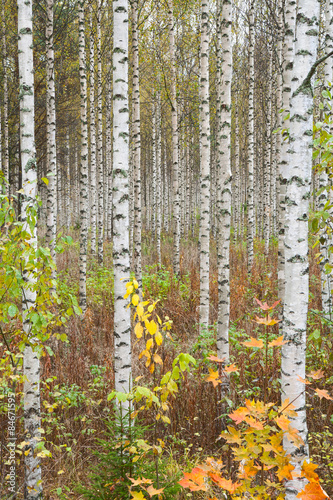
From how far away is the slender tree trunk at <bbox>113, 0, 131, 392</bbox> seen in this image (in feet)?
10.1

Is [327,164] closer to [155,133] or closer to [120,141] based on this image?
[120,141]

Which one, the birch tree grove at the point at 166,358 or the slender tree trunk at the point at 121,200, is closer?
the birch tree grove at the point at 166,358

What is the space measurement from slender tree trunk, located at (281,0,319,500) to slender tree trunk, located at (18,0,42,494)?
1972 mm

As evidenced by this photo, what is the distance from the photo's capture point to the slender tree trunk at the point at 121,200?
3.06 meters

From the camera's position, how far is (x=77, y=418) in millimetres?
3732

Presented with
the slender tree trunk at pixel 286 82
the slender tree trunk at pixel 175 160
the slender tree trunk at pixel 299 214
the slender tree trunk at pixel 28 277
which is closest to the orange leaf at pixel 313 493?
the slender tree trunk at pixel 299 214

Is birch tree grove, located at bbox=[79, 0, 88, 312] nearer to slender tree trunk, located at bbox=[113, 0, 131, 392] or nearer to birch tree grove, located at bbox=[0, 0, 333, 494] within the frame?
birch tree grove, located at bbox=[0, 0, 333, 494]

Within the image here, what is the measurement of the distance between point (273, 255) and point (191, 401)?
853 cm

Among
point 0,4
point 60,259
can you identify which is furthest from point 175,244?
point 0,4

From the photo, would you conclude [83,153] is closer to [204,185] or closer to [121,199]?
[204,185]

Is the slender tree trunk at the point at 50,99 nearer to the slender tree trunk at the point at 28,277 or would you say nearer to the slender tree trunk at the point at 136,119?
the slender tree trunk at the point at 136,119

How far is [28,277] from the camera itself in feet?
10.1

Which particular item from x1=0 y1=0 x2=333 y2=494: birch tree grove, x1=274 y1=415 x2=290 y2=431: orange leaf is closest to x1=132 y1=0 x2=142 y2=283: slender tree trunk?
x1=0 y1=0 x2=333 y2=494: birch tree grove

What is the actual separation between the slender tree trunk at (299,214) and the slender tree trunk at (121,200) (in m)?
1.43
